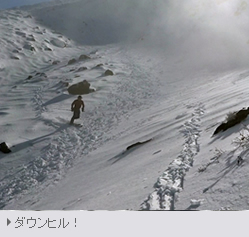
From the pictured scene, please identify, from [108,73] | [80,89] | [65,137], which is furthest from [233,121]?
[108,73]

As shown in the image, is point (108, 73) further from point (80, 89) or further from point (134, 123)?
point (134, 123)

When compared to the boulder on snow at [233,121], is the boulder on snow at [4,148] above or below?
below

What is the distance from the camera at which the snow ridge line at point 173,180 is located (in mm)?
3847

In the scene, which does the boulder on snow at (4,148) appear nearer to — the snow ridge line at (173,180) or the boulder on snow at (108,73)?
the snow ridge line at (173,180)

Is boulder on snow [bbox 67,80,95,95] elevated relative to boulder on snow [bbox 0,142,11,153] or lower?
elevated

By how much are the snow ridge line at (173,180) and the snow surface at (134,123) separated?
2 centimetres

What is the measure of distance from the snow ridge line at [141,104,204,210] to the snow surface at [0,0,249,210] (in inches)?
0.7

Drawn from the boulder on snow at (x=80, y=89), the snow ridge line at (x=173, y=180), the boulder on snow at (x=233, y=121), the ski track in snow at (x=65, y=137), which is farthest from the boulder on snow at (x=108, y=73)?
the boulder on snow at (x=233, y=121)

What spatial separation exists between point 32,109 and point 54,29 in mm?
38293

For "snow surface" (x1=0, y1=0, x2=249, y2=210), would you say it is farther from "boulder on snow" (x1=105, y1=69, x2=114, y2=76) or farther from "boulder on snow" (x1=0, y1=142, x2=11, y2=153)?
"boulder on snow" (x1=105, y1=69, x2=114, y2=76)

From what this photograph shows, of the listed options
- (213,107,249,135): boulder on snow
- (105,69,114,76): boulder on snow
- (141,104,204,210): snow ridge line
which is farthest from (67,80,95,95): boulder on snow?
(213,107,249,135): boulder on snow

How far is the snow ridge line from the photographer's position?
3.85 m

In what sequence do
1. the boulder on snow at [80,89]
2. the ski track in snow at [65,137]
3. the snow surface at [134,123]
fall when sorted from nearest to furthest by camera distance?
1. the snow surface at [134,123]
2. the ski track in snow at [65,137]
3. the boulder on snow at [80,89]

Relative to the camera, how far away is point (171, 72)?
24.5 m
